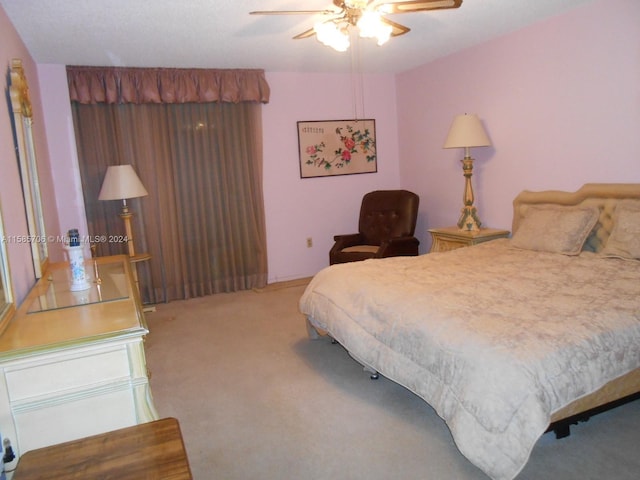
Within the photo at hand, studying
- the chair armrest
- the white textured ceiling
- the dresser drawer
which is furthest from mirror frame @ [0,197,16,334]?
the chair armrest

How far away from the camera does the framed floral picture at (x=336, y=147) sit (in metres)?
5.28

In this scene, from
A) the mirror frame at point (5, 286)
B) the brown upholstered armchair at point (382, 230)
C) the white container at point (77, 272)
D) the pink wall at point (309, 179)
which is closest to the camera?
the mirror frame at point (5, 286)

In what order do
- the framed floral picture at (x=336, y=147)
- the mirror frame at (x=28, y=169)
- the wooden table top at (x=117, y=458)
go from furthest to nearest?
the framed floral picture at (x=336, y=147) → the mirror frame at (x=28, y=169) → the wooden table top at (x=117, y=458)

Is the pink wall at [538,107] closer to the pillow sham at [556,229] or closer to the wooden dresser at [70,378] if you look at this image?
the pillow sham at [556,229]

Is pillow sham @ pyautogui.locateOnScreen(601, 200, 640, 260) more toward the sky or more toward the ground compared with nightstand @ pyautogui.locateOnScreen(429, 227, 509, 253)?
more toward the sky

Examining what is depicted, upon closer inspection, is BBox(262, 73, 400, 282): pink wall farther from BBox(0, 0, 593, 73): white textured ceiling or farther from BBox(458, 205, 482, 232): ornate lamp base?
BBox(458, 205, 482, 232): ornate lamp base

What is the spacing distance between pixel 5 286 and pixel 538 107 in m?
3.85

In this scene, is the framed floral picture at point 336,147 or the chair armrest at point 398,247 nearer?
the chair armrest at point 398,247

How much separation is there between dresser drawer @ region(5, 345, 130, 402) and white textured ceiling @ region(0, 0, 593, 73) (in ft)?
7.10

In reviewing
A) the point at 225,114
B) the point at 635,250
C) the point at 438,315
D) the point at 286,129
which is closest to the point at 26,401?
the point at 438,315

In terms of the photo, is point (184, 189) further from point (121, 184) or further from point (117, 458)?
point (117, 458)

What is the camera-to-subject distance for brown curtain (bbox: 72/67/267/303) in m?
4.45

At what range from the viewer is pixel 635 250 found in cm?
298

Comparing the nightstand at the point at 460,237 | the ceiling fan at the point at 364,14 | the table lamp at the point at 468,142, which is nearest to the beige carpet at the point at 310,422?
the nightstand at the point at 460,237
